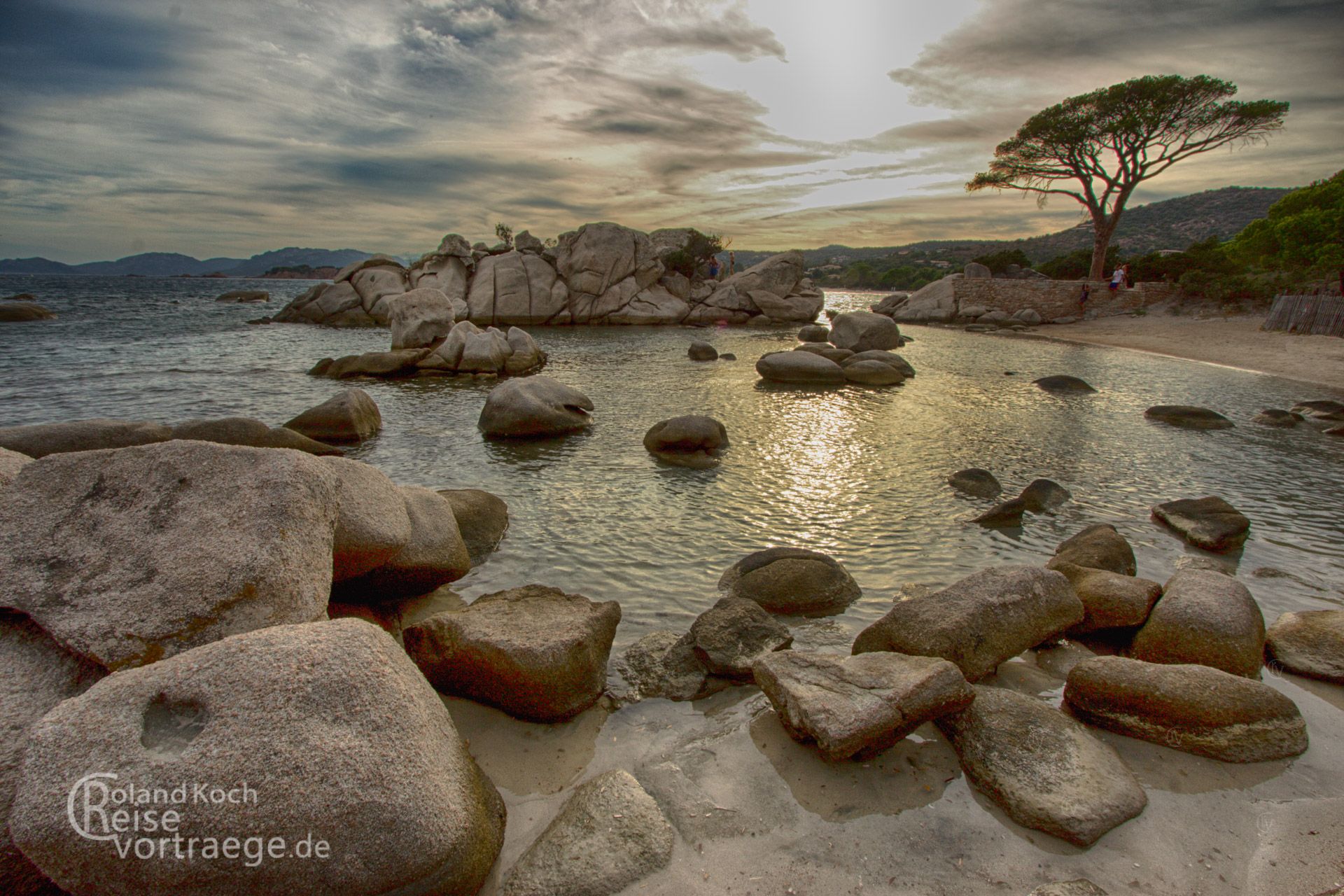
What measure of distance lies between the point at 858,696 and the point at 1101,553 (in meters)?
4.24

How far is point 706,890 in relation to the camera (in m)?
3.00

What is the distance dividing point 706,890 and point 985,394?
17.7 m

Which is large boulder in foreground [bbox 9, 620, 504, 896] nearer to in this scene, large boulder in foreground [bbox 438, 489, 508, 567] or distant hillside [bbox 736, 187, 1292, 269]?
large boulder in foreground [bbox 438, 489, 508, 567]

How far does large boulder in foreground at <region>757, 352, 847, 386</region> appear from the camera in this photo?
65.4 ft

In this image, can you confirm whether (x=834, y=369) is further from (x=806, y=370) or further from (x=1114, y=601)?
(x=1114, y=601)

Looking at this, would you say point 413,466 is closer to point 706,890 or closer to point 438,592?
point 438,592

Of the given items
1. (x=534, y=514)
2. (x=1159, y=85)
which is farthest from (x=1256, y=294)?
(x=534, y=514)

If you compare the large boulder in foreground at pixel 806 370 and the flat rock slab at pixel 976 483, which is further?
the large boulder in foreground at pixel 806 370

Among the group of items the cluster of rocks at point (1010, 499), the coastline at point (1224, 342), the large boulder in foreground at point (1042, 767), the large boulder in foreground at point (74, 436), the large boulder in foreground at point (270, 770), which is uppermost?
the large boulder in foreground at point (270, 770)

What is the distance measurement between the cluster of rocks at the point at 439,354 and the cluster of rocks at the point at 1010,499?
1622 cm

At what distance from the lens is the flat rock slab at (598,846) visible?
3.00m

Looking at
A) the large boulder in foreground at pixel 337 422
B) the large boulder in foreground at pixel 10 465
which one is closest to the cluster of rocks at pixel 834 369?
the large boulder in foreground at pixel 337 422

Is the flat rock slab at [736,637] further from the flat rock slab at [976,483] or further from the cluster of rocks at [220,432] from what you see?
the cluster of rocks at [220,432]

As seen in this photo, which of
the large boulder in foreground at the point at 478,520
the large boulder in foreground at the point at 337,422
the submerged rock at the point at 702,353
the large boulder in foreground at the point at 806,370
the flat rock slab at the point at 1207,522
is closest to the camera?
the large boulder in foreground at the point at 478,520
